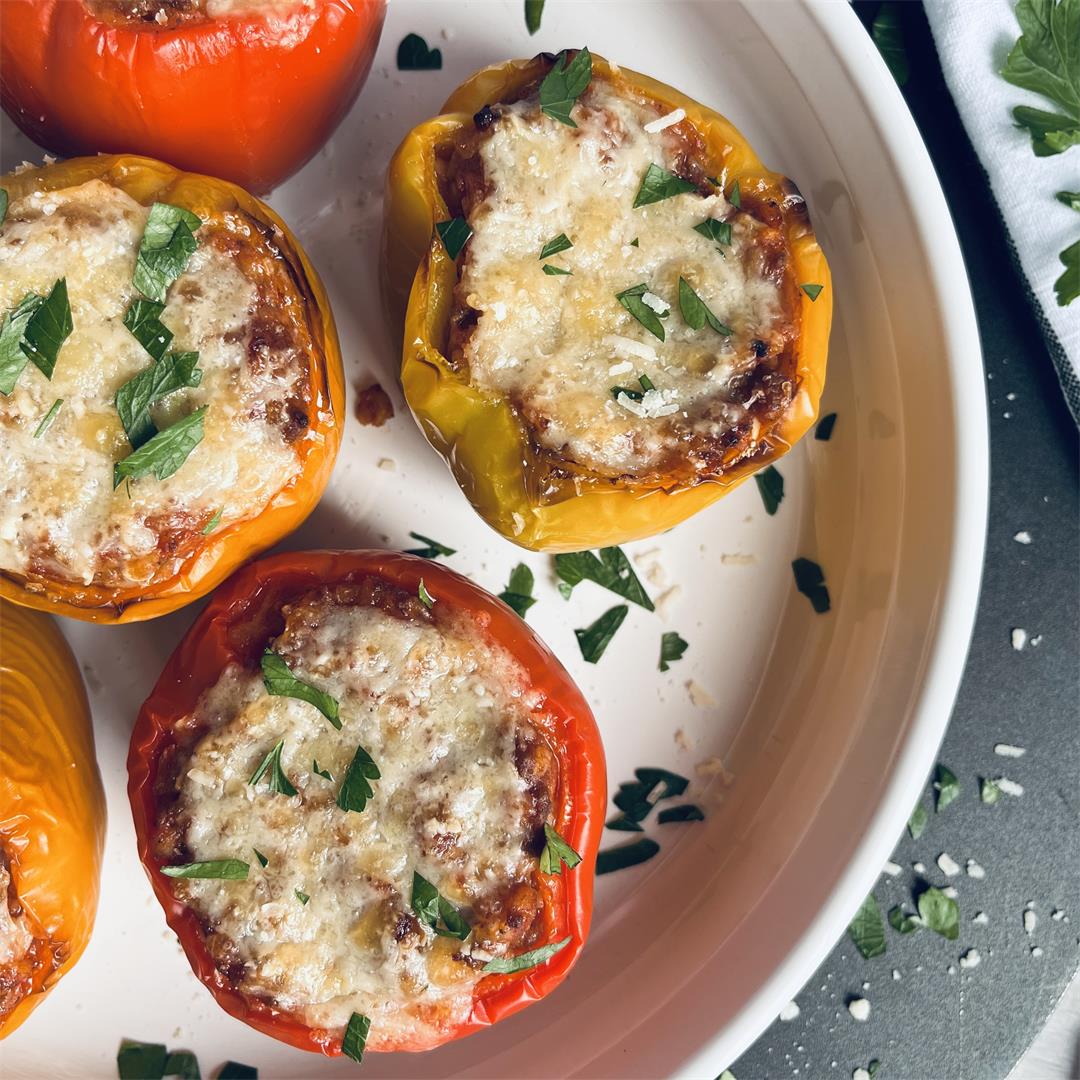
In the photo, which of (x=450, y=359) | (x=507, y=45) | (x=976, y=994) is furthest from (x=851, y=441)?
(x=976, y=994)

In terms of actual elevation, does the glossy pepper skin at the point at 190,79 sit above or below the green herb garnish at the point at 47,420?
above

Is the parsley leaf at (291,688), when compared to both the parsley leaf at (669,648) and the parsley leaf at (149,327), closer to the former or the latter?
the parsley leaf at (149,327)

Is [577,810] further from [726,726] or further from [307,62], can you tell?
[307,62]

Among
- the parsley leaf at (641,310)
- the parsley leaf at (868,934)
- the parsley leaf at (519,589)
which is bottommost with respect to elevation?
the parsley leaf at (868,934)

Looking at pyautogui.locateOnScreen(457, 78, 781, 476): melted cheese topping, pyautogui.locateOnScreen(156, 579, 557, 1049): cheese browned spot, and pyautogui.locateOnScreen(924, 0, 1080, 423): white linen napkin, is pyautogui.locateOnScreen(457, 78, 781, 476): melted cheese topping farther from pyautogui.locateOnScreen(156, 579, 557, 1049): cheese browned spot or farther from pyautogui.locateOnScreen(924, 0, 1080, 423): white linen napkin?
pyautogui.locateOnScreen(924, 0, 1080, 423): white linen napkin

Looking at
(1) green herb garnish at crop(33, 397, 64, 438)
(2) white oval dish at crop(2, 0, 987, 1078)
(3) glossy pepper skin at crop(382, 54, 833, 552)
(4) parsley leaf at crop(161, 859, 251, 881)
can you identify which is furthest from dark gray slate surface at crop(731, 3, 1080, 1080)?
(1) green herb garnish at crop(33, 397, 64, 438)

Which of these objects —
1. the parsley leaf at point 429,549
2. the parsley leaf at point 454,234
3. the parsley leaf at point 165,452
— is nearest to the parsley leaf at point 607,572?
the parsley leaf at point 429,549

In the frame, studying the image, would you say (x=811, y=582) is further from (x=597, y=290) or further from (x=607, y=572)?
(x=597, y=290)
